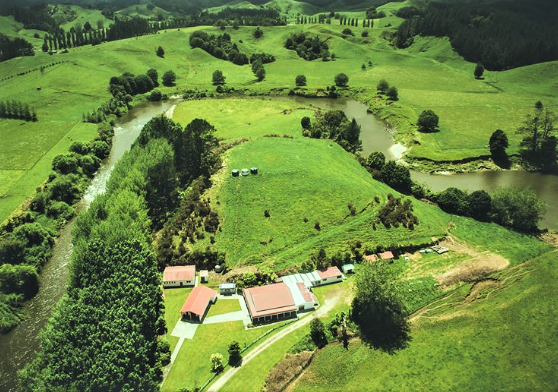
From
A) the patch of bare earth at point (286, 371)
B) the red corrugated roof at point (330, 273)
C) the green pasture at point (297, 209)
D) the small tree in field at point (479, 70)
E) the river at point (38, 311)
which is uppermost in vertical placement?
the small tree in field at point (479, 70)

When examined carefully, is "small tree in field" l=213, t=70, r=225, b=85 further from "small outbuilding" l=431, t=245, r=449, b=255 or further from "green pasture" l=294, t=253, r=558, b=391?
"green pasture" l=294, t=253, r=558, b=391

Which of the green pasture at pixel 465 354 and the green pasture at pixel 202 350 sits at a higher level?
the green pasture at pixel 465 354

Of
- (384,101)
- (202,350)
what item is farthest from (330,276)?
(384,101)

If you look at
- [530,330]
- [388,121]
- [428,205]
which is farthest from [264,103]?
[530,330]

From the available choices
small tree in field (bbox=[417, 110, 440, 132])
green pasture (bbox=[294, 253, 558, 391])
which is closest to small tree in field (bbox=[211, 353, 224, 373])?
green pasture (bbox=[294, 253, 558, 391])

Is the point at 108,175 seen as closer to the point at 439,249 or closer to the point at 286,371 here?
the point at 286,371

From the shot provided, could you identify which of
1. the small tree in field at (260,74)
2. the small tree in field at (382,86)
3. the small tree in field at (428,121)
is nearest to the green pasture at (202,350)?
the small tree in field at (428,121)

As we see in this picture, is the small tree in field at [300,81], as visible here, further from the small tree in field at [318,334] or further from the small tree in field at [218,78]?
the small tree in field at [318,334]
